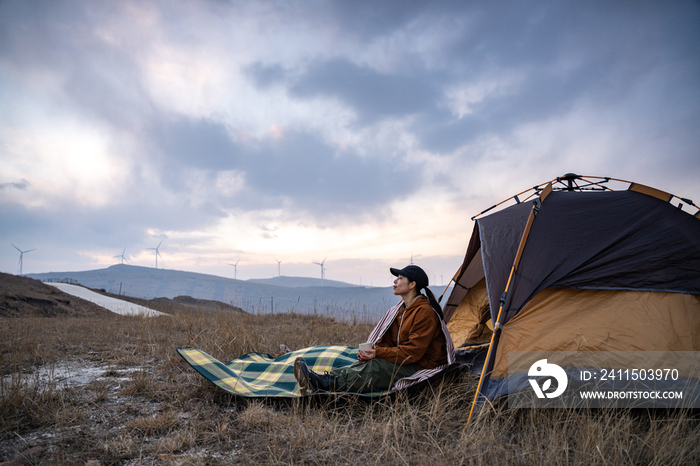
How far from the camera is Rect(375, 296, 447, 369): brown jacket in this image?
3.45 metres

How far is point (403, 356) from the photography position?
345 centimetres

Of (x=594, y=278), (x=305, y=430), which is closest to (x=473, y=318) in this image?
(x=594, y=278)

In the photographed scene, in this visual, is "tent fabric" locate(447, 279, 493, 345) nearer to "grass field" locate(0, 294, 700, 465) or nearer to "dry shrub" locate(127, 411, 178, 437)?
"grass field" locate(0, 294, 700, 465)

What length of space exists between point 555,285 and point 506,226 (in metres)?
1.06

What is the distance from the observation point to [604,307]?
11.1 feet

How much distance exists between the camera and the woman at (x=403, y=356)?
3328 millimetres

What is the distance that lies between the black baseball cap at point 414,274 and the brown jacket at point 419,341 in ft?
0.51

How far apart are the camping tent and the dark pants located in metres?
0.78

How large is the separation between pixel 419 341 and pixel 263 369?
2.06 metres

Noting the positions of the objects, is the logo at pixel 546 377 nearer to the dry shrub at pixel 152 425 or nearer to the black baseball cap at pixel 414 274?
the black baseball cap at pixel 414 274

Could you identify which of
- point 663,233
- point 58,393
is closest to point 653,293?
point 663,233

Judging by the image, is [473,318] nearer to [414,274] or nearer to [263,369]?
[414,274]

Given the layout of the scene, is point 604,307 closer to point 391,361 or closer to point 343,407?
point 391,361

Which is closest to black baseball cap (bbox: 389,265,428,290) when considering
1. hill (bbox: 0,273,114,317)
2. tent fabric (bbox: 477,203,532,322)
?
tent fabric (bbox: 477,203,532,322)
